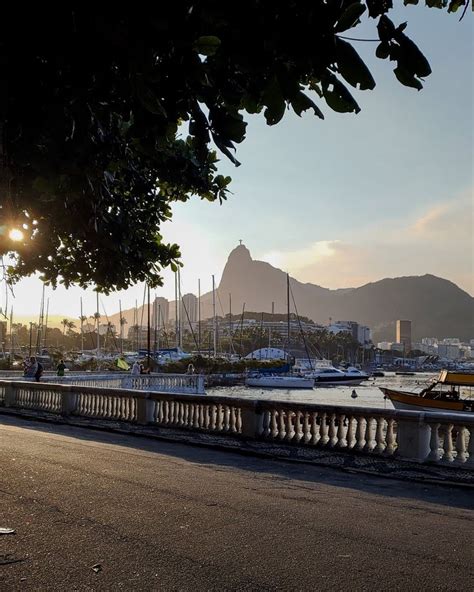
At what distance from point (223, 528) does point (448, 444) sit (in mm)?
5376

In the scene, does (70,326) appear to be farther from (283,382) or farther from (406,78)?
(406,78)

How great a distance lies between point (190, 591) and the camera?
4316 mm

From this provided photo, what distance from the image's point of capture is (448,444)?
9836mm

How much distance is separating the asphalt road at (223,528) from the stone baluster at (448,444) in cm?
152

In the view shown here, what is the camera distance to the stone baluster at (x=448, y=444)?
973cm

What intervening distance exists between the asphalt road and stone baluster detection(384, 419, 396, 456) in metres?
1.59

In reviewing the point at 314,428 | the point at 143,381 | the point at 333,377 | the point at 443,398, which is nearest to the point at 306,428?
the point at 314,428

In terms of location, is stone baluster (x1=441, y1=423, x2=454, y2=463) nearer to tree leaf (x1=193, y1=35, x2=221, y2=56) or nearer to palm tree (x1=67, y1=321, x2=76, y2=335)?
tree leaf (x1=193, y1=35, x2=221, y2=56)

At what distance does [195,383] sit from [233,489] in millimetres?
25336

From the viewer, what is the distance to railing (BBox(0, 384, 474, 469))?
9922 mm

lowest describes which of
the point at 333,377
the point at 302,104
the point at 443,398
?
the point at 333,377

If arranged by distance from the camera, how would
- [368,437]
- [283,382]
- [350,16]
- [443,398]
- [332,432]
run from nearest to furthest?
[350,16]
[368,437]
[332,432]
[443,398]
[283,382]

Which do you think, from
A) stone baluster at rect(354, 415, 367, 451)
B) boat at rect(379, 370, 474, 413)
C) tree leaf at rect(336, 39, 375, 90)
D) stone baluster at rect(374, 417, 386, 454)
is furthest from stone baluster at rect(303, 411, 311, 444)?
boat at rect(379, 370, 474, 413)

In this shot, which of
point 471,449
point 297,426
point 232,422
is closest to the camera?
point 471,449
